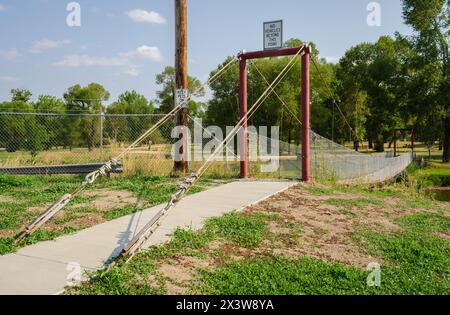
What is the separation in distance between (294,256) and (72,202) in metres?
4.59

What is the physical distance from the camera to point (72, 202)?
7543 mm

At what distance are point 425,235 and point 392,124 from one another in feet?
149

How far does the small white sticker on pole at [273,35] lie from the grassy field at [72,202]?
155 inches

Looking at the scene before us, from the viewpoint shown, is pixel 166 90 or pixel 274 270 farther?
pixel 166 90

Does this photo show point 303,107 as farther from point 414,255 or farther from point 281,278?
point 281,278

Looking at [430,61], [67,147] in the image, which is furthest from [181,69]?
[430,61]

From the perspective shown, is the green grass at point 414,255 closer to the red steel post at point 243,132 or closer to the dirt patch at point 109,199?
the dirt patch at point 109,199

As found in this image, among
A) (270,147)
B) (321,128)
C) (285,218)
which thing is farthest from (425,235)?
(321,128)

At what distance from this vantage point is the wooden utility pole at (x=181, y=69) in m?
11.2

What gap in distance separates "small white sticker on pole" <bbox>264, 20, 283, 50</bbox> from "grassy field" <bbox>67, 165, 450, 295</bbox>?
197 inches

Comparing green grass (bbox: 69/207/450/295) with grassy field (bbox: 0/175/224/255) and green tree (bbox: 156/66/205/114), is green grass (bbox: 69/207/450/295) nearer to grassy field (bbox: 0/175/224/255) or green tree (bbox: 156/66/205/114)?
grassy field (bbox: 0/175/224/255)

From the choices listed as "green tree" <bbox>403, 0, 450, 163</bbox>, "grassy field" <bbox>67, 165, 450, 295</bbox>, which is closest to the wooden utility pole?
"grassy field" <bbox>67, 165, 450, 295</bbox>

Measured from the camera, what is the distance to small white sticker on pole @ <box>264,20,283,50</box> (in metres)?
10.4
